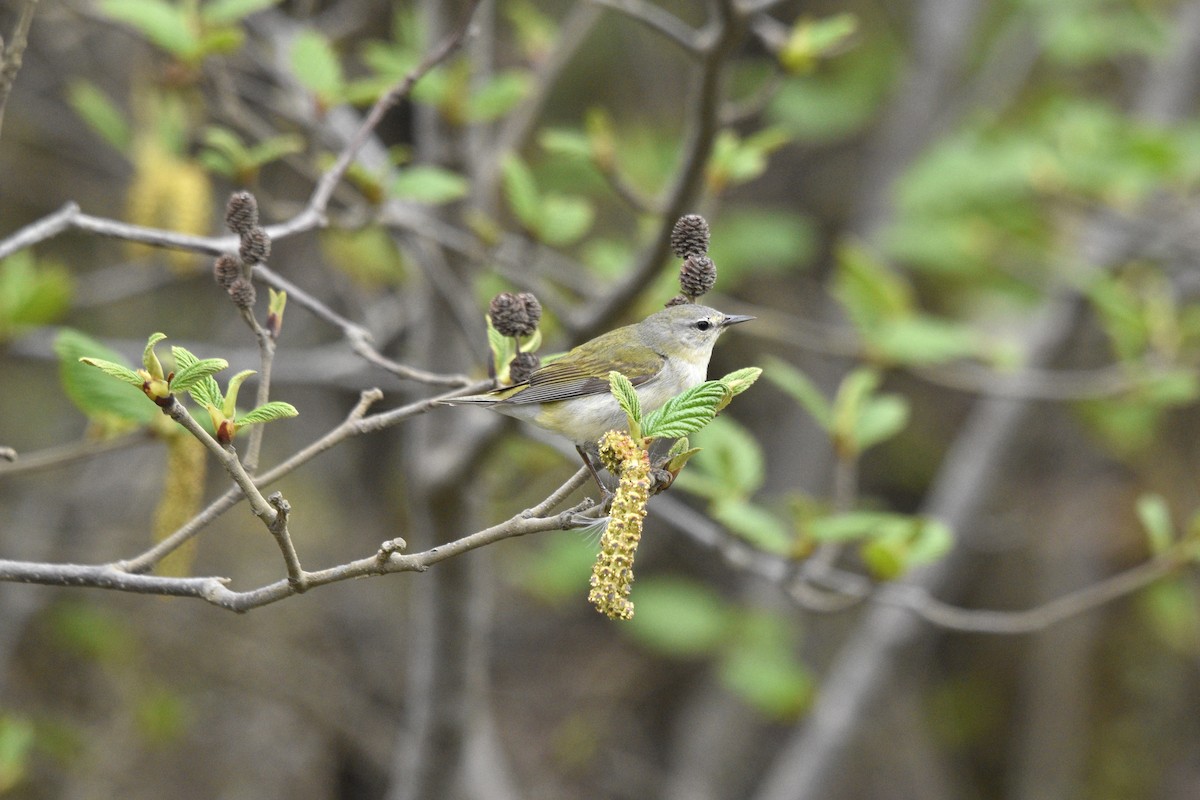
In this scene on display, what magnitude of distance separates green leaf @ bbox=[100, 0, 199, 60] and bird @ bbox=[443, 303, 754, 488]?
1.21m

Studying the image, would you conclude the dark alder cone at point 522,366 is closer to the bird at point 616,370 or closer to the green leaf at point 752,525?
the bird at point 616,370

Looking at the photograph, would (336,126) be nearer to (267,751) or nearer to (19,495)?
(19,495)

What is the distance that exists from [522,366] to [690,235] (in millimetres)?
359

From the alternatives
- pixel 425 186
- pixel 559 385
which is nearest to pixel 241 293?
pixel 559 385

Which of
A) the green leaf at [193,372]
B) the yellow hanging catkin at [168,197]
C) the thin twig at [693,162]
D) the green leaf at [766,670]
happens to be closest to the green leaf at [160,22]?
the yellow hanging catkin at [168,197]

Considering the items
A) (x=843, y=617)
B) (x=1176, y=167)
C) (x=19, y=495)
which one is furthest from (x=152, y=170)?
(x=843, y=617)

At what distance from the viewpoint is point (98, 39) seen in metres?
5.17

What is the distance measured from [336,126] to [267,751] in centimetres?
318

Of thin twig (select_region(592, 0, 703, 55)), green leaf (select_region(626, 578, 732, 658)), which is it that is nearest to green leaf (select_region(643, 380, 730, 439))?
thin twig (select_region(592, 0, 703, 55))

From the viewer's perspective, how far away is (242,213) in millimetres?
1418

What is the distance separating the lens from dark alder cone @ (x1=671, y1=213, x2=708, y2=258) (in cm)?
134

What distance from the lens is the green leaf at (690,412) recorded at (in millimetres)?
1312

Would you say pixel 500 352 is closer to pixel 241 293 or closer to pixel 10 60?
pixel 241 293

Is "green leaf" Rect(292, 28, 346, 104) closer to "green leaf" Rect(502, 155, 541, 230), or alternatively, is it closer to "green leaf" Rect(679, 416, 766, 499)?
"green leaf" Rect(502, 155, 541, 230)
